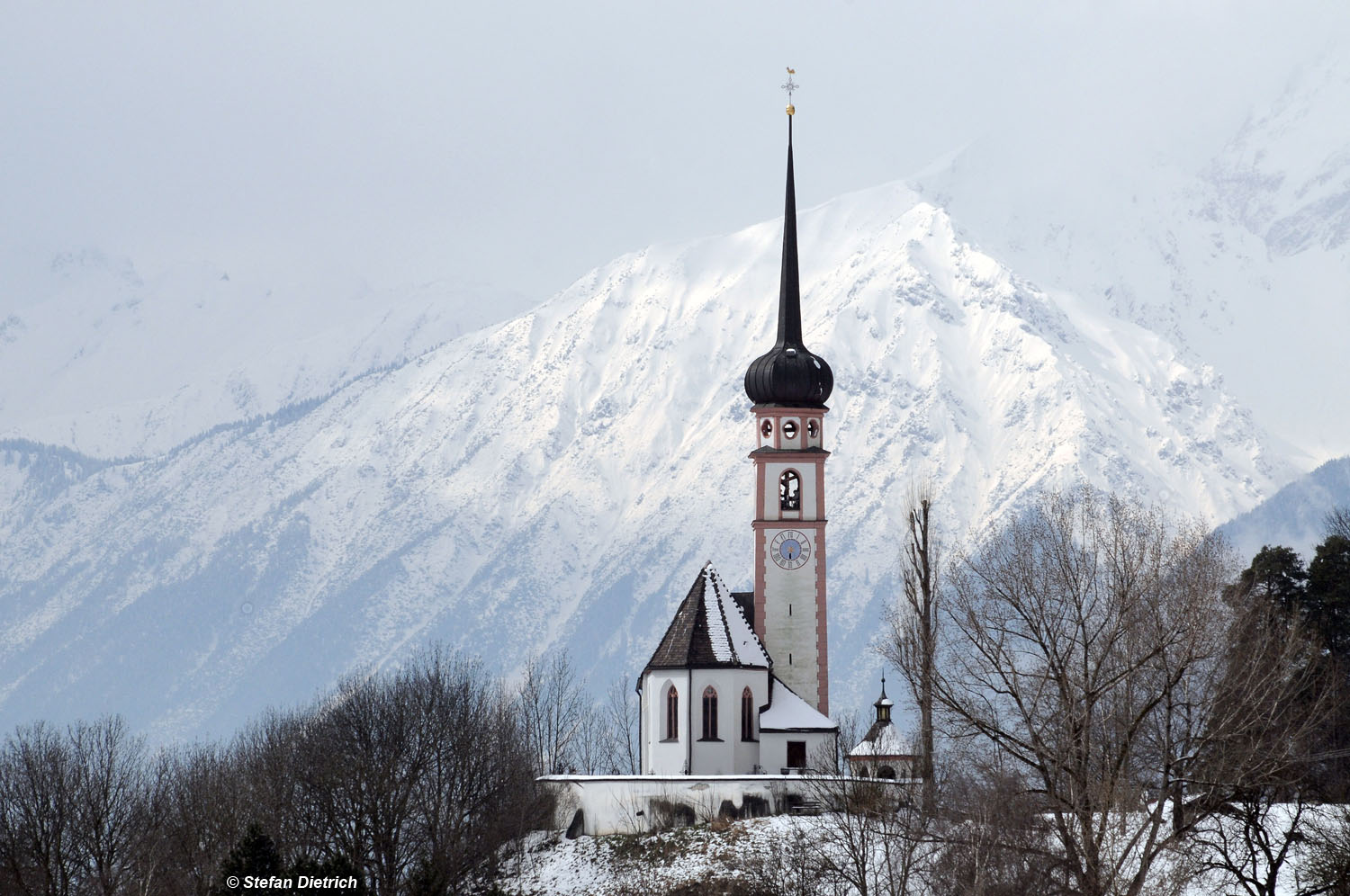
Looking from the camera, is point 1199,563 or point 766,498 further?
point 766,498

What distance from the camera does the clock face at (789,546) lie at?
323 feet

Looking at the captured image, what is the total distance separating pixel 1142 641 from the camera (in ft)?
182

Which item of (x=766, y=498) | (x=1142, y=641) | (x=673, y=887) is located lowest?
(x=673, y=887)

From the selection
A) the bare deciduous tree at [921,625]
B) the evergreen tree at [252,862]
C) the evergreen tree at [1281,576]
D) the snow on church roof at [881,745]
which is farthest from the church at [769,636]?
the evergreen tree at [252,862]

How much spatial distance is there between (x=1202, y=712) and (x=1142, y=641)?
2.88m

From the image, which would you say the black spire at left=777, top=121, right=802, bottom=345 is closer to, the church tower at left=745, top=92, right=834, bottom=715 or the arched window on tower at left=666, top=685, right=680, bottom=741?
the church tower at left=745, top=92, right=834, bottom=715

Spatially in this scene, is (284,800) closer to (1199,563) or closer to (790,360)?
(790,360)

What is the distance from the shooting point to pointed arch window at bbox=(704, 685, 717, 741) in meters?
91.4

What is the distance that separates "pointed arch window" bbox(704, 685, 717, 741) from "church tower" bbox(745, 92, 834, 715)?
16.0 ft

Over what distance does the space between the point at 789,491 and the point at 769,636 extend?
658 centimetres

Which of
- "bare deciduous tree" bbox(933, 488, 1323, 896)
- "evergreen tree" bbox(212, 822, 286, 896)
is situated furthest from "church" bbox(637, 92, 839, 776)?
"bare deciduous tree" bbox(933, 488, 1323, 896)

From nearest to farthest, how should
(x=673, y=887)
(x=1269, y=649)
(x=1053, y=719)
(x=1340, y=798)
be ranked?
(x=1053, y=719) < (x=1269, y=649) < (x=1340, y=798) < (x=673, y=887)

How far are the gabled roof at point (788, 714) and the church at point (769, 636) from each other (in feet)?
0.17

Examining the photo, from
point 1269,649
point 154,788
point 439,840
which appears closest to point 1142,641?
point 1269,649
